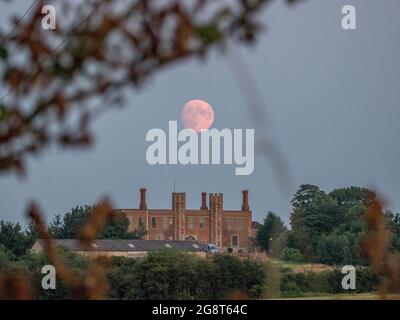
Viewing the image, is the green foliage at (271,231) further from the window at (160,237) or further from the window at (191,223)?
the window at (160,237)

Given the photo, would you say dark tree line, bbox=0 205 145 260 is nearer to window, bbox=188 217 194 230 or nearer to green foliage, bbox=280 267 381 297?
green foliage, bbox=280 267 381 297

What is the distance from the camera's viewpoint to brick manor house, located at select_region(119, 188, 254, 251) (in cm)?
2683

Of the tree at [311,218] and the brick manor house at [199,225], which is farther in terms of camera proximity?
the brick manor house at [199,225]

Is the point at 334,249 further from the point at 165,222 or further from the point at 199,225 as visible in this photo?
the point at 165,222

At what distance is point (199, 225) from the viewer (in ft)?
113

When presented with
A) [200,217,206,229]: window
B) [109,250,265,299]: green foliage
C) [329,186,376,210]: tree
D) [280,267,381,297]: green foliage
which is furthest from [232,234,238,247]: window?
[280,267,381,297]: green foliage

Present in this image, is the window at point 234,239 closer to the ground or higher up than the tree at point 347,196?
closer to the ground

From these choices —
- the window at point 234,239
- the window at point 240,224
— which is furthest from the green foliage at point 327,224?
the window at point 234,239

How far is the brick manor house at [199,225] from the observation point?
2683 cm

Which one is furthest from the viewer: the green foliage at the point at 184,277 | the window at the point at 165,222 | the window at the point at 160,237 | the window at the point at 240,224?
the window at the point at 160,237

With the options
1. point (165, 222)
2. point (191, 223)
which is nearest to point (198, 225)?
point (165, 222)
